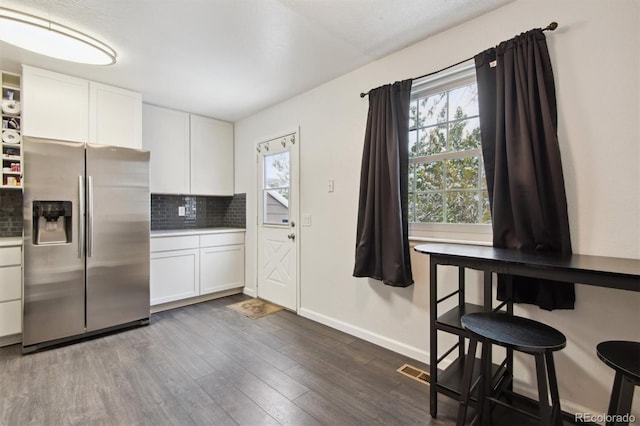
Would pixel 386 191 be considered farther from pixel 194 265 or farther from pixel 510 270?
pixel 194 265

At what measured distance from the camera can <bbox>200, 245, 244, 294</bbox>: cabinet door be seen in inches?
151

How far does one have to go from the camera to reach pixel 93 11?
1.93 m

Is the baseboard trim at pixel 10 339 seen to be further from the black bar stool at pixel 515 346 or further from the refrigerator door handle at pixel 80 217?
the black bar stool at pixel 515 346

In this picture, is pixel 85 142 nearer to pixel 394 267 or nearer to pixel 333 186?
pixel 333 186

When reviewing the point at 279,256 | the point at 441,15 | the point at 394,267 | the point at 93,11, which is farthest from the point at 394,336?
the point at 93,11

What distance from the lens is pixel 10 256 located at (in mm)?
2578

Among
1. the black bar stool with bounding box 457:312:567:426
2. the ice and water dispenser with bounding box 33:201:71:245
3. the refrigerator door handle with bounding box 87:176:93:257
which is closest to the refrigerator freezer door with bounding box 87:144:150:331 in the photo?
the refrigerator door handle with bounding box 87:176:93:257

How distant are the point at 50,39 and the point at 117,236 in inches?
66.0

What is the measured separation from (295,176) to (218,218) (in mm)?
1828

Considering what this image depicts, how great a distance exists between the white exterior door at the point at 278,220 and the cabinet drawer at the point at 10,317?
2280mm

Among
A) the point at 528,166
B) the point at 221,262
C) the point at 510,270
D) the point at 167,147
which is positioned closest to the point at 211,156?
the point at 167,147

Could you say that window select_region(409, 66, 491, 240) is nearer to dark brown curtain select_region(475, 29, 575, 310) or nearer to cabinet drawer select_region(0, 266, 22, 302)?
dark brown curtain select_region(475, 29, 575, 310)

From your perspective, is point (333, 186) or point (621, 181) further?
point (333, 186)

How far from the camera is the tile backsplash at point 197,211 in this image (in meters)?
3.97
